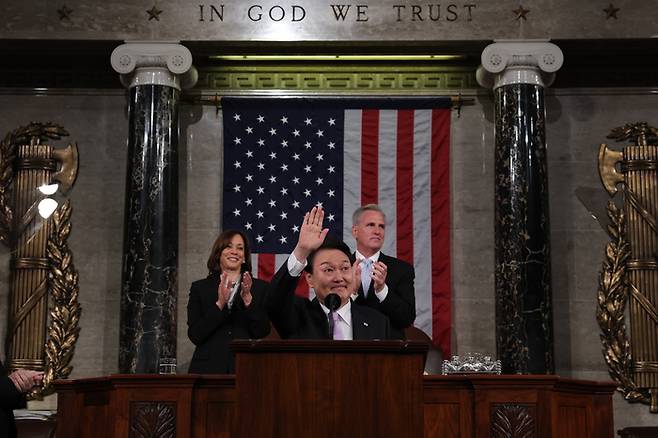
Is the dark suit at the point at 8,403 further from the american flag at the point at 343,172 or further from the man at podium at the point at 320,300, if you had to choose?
the american flag at the point at 343,172

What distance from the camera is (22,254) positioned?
465 inches

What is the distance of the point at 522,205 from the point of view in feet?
35.7

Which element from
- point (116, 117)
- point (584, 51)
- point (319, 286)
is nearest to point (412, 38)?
point (584, 51)

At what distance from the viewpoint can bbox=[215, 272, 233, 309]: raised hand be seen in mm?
7617

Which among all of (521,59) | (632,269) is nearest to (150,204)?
(521,59)

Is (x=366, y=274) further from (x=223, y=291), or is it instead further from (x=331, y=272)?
(x=331, y=272)

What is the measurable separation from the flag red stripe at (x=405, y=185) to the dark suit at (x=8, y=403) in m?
6.04

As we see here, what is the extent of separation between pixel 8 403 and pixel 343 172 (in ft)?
20.5

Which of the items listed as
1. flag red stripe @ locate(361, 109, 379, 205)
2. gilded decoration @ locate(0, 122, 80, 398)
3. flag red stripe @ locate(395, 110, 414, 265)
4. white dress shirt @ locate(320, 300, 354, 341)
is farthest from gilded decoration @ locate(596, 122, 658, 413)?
gilded decoration @ locate(0, 122, 80, 398)

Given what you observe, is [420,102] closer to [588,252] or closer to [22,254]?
[588,252]

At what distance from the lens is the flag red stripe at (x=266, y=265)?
11680 millimetres

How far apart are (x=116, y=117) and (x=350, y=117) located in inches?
113

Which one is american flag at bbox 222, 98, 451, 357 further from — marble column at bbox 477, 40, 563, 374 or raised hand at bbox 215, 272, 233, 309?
raised hand at bbox 215, 272, 233, 309

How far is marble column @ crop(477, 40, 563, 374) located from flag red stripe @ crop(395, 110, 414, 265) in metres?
1.18
